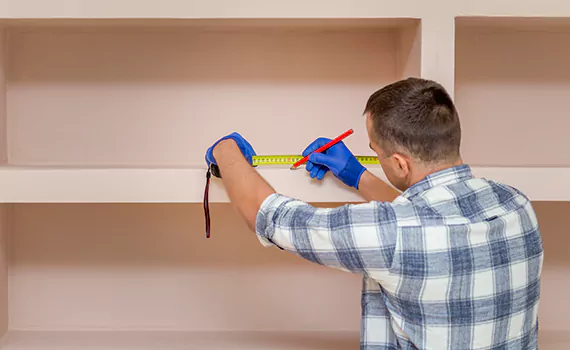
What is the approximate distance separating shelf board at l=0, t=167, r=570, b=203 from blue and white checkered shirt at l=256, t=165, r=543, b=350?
28 cm

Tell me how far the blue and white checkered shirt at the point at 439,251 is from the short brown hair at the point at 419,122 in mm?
54

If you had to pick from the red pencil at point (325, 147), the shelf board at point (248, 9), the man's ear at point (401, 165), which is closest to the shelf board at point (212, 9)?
the shelf board at point (248, 9)

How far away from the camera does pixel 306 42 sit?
1914 mm

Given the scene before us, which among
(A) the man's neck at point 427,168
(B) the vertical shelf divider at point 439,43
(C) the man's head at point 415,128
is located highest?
(B) the vertical shelf divider at point 439,43

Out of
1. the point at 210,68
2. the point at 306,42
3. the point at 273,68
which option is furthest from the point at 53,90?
the point at 306,42

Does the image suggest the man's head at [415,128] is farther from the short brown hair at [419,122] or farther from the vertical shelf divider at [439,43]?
the vertical shelf divider at [439,43]

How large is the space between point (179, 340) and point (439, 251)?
107cm

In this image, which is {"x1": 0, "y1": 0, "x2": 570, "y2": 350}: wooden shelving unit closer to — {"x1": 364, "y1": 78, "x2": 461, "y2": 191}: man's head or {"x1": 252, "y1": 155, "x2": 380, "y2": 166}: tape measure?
{"x1": 252, "y1": 155, "x2": 380, "y2": 166}: tape measure

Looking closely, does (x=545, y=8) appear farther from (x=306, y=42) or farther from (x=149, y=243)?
(x=149, y=243)

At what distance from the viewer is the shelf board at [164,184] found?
1447mm

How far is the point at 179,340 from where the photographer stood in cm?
186

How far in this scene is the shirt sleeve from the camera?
108 cm

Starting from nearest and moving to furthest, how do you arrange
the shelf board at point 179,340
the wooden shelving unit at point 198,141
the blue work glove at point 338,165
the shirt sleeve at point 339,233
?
the shirt sleeve at point 339,233 < the blue work glove at point 338,165 < the shelf board at point 179,340 < the wooden shelving unit at point 198,141

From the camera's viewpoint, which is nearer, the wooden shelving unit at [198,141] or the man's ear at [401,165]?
the man's ear at [401,165]
